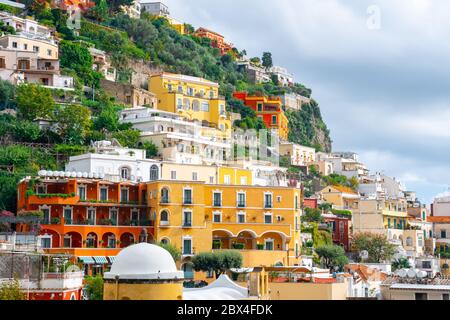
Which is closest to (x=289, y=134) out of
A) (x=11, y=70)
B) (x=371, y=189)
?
(x=371, y=189)

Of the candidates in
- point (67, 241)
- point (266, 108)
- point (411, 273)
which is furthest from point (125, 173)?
point (266, 108)

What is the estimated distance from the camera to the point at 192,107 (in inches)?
3263

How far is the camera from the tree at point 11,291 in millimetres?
27312

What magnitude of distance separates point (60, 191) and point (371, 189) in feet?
147

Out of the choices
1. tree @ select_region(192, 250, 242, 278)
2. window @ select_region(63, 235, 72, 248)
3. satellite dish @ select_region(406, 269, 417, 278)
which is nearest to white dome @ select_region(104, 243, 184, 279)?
satellite dish @ select_region(406, 269, 417, 278)

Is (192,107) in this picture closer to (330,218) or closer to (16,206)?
(330,218)

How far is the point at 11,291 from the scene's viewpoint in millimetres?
27578

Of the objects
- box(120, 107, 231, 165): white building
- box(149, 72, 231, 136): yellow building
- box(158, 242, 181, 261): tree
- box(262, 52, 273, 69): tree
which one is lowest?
box(158, 242, 181, 261): tree

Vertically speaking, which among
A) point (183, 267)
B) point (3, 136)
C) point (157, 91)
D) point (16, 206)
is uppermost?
point (157, 91)

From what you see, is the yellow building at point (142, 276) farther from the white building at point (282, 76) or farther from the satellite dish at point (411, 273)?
the white building at point (282, 76)

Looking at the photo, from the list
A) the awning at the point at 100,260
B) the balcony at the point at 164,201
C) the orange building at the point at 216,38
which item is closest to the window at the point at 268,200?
the balcony at the point at 164,201

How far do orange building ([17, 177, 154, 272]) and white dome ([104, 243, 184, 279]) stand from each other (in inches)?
1137

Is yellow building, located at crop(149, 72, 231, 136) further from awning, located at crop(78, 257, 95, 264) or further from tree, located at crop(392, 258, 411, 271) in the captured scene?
awning, located at crop(78, 257, 95, 264)

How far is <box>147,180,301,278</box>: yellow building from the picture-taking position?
181 ft
